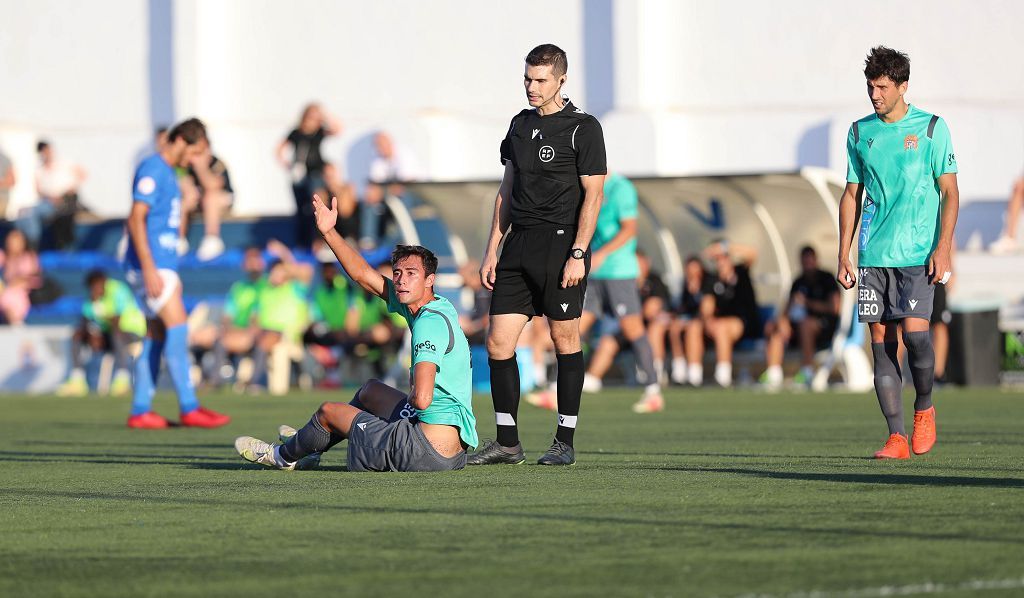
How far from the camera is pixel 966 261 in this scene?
22.8m

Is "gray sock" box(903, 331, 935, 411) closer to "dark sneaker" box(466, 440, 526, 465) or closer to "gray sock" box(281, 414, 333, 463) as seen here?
Result: "dark sneaker" box(466, 440, 526, 465)

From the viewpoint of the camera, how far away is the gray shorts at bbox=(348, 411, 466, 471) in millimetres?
8477

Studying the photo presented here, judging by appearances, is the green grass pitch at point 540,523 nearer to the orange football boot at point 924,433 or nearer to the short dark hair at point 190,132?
the orange football boot at point 924,433

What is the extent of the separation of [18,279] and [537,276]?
55.9ft

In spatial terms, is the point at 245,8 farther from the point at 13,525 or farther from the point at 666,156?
the point at 13,525

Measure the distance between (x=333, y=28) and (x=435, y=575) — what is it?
26.6m

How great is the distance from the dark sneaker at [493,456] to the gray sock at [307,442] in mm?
765

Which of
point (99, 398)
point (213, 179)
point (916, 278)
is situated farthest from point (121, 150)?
point (916, 278)

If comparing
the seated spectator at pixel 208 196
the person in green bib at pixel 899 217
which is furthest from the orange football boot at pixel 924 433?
the seated spectator at pixel 208 196

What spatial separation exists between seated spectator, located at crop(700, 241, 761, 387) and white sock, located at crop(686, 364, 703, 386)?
194mm

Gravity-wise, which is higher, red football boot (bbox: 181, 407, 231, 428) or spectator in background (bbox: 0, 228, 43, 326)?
spectator in background (bbox: 0, 228, 43, 326)

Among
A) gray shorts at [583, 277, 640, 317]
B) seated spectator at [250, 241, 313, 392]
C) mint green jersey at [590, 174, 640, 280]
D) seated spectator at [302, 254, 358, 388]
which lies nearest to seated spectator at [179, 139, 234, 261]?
seated spectator at [250, 241, 313, 392]

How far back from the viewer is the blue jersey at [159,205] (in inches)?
522

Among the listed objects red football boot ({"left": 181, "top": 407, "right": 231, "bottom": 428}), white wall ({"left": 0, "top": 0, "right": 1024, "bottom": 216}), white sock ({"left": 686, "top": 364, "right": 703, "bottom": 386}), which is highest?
white wall ({"left": 0, "top": 0, "right": 1024, "bottom": 216})
